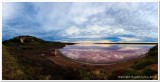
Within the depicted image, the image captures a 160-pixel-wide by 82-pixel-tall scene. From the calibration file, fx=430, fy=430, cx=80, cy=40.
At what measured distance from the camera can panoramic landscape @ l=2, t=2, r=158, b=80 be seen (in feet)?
19.6

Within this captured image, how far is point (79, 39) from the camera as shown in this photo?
19.9ft

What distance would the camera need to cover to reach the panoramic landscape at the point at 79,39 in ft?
19.6

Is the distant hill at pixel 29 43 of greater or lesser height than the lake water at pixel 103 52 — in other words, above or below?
above

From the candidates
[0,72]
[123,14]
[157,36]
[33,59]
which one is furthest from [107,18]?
[0,72]

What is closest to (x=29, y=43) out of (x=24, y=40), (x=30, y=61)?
(x=24, y=40)

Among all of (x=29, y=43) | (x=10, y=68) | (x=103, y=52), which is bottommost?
(x=10, y=68)

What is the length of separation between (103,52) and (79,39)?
0.39m

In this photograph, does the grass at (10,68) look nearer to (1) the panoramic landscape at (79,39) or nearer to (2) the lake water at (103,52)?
(1) the panoramic landscape at (79,39)

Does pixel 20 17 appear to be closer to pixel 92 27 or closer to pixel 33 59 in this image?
pixel 33 59

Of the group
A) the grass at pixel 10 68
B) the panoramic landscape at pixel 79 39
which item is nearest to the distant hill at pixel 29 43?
the panoramic landscape at pixel 79 39

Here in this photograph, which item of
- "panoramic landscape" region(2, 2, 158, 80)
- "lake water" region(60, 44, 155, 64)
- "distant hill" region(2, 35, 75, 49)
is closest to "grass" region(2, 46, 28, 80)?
"panoramic landscape" region(2, 2, 158, 80)

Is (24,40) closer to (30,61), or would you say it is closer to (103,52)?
(30,61)

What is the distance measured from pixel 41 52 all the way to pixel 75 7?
2.64 ft

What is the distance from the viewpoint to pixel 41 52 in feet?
20.1
